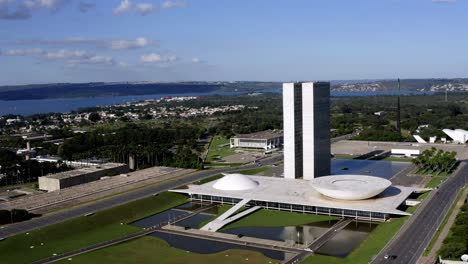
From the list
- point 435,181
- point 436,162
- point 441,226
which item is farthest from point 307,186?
point 436,162

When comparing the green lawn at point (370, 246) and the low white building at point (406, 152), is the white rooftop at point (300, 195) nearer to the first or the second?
the green lawn at point (370, 246)

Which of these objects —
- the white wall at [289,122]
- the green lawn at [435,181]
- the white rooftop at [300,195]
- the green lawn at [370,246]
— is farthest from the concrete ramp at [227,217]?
the green lawn at [435,181]

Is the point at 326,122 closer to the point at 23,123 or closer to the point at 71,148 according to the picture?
the point at 71,148

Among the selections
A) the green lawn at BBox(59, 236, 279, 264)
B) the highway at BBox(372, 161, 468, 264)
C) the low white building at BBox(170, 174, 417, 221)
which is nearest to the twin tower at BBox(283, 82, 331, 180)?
the low white building at BBox(170, 174, 417, 221)

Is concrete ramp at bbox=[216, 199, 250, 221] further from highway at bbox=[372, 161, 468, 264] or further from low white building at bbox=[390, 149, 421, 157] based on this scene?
low white building at bbox=[390, 149, 421, 157]

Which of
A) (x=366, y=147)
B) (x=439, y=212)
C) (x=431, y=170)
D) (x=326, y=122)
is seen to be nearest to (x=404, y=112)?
(x=366, y=147)

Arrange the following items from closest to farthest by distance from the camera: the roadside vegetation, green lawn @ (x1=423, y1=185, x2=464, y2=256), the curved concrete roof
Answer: the roadside vegetation → green lawn @ (x1=423, y1=185, x2=464, y2=256) → the curved concrete roof
